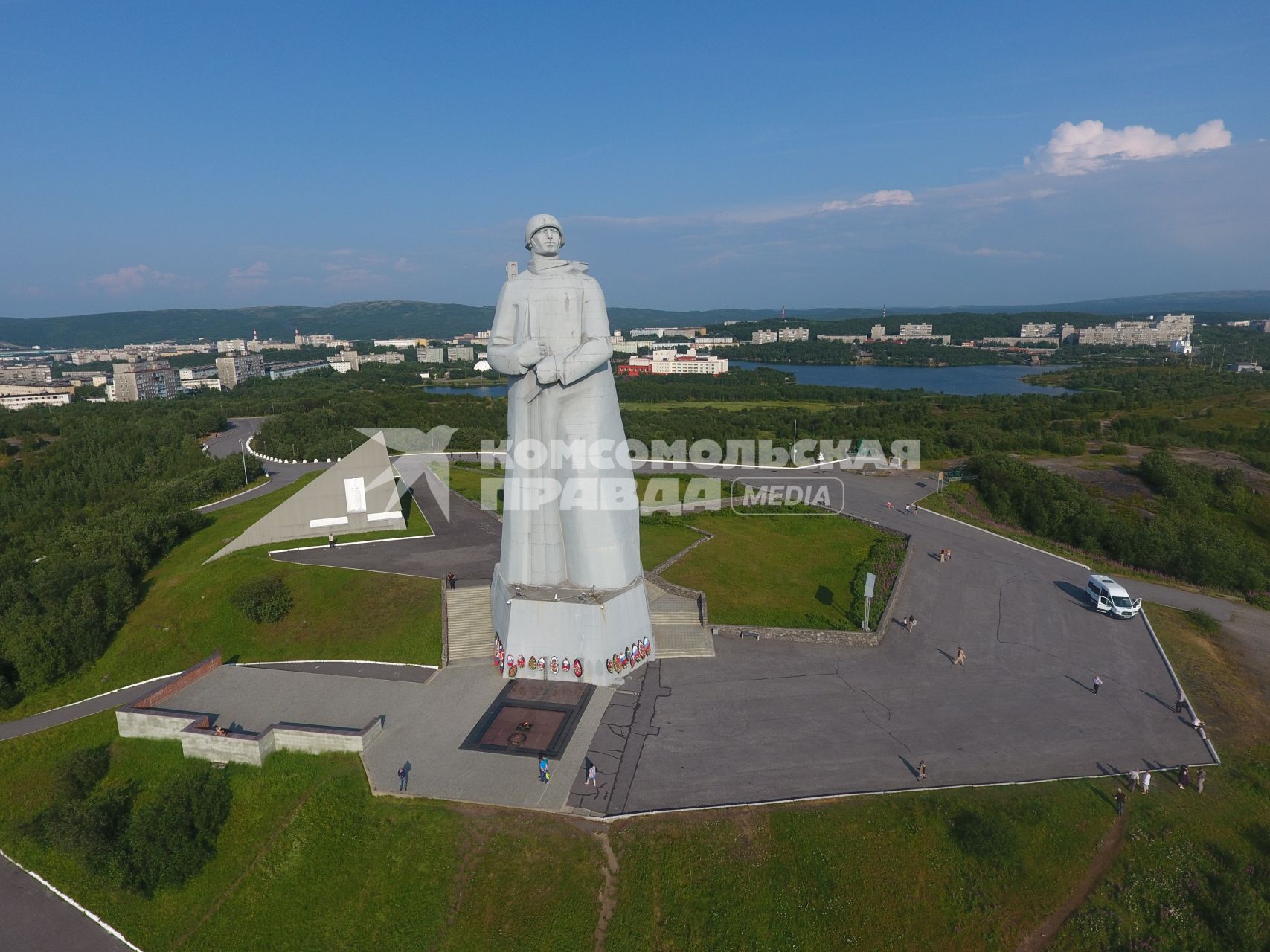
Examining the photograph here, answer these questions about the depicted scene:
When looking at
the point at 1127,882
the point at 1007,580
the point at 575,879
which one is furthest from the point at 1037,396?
the point at 575,879

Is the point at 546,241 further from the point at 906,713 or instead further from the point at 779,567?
the point at 779,567

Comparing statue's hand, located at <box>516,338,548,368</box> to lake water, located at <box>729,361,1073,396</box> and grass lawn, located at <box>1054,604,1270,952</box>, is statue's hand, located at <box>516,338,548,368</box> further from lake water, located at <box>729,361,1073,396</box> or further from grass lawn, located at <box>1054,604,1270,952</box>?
lake water, located at <box>729,361,1073,396</box>

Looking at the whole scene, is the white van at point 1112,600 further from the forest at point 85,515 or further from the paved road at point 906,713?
the forest at point 85,515

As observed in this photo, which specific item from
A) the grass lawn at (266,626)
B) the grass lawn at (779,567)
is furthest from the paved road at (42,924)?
the grass lawn at (779,567)

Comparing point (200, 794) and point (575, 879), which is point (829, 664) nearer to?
point (575, 879)

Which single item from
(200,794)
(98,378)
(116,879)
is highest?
(98,378)

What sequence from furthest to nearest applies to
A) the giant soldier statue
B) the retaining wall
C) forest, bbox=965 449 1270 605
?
forest, bbox=965 449 1270 605 → the retaining wall → the giant soldier statue

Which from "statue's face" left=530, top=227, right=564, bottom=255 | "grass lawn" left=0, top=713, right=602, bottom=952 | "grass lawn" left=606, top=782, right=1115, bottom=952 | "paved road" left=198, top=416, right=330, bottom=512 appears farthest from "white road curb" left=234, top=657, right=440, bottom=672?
"paved road" left=198, top=416, right=330, bottom=512
